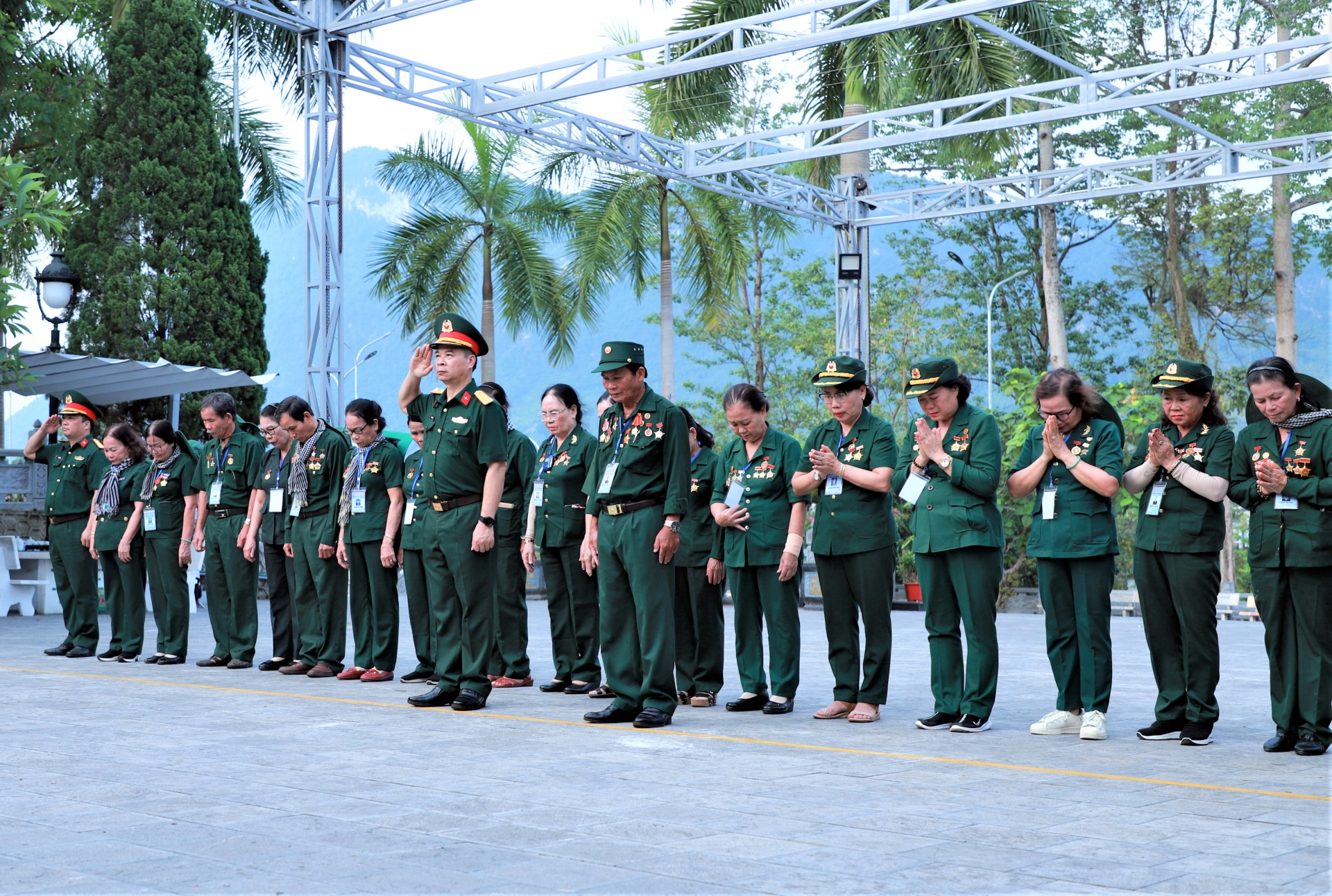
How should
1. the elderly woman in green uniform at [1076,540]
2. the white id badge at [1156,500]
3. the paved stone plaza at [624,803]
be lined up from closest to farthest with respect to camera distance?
1. the paved stone plaza at [624,803]
2. the white id badge at [1156,500]
3. the elderly woman in green uniform at [1076,540]

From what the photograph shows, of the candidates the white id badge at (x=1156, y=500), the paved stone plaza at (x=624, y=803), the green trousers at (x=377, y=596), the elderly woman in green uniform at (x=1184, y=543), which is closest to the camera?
the paved stone plaza at (x=624, y=803)

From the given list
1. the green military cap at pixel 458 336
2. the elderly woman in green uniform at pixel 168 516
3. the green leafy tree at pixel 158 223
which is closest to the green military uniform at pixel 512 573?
the green military cap at pixel 458 336

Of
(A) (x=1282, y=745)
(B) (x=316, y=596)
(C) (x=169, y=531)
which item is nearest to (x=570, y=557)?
(B) (x=316, y=596)

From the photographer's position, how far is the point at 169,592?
9.86 m

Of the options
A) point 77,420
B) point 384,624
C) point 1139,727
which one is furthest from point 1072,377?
point 77,420

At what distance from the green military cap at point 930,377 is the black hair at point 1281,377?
1318 millimetres

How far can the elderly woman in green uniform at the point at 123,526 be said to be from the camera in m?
10.0

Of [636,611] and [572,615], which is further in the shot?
[572,615]

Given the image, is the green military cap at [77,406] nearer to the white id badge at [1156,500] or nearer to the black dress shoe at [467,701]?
the black dress shoe at [467,701]

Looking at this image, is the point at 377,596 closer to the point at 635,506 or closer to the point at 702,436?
the point at 702,436

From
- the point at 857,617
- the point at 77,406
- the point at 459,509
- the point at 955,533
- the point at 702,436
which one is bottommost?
the point at 857,617

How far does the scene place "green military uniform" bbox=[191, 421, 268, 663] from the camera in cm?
941

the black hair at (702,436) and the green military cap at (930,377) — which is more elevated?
the green military cap at (930,377)

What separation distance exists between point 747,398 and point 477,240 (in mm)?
21872
